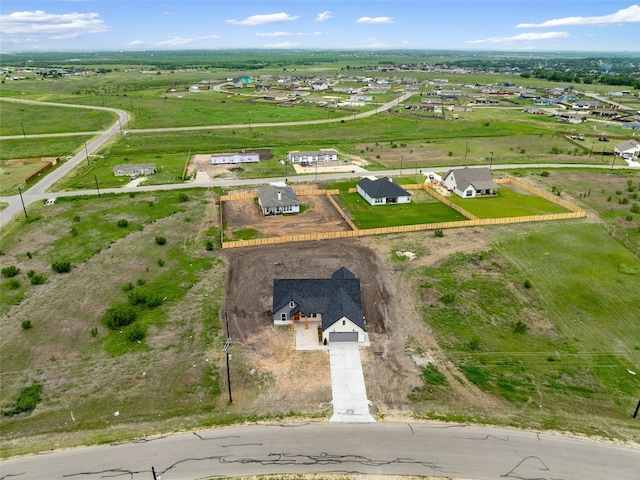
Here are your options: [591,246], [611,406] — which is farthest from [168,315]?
[591,246]

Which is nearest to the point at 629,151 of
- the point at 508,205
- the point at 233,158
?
the point at 508,205

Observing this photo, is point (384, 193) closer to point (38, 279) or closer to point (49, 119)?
point (38, 279)

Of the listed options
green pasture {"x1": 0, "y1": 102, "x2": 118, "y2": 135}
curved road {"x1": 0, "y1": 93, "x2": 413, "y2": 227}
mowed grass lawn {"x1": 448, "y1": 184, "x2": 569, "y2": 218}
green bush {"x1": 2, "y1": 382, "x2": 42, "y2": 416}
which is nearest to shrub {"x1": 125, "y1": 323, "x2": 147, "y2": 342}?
green bush {"x1": 2, "y1": 382, "x2": 42, "y2": 416}

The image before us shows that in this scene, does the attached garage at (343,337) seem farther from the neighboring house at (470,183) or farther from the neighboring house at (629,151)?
the neighboring house at (629,151)

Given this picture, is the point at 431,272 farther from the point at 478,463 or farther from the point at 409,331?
the point at 478,463

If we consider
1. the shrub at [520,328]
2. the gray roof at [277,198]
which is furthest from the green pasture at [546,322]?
the gray roof at [277,198]

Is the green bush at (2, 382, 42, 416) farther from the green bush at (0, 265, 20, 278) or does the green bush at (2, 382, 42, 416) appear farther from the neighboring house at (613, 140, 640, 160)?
the neighboring house at (613, 140, 640, 160)
